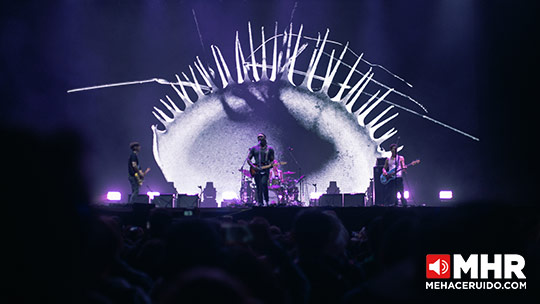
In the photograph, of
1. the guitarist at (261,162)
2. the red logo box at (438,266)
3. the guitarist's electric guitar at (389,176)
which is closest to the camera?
the red logo box at (438,266)

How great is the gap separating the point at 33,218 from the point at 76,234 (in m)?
0.16

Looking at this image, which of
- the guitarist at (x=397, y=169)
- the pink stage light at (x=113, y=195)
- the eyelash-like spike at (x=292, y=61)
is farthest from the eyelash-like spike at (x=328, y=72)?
the pink stage light at (x=113, y=195)

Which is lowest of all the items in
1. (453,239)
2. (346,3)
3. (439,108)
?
(453,239)

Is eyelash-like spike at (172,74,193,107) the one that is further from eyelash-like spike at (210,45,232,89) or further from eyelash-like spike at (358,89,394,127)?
eyelash-like spike at (358,89,394,127)

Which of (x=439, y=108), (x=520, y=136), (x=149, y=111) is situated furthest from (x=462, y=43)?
(x=149, y=111)

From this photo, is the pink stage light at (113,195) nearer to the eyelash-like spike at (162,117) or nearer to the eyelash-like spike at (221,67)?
the eyelash-like spike at (162,117)

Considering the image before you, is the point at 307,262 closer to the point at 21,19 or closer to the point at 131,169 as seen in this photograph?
the point at 131,169

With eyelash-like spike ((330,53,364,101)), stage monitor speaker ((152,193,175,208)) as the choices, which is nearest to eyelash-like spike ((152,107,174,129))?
stage monitor speaker ((152,193,175,208))

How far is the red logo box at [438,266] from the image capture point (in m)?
2.01

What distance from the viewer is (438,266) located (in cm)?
220

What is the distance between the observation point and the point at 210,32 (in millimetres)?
16531

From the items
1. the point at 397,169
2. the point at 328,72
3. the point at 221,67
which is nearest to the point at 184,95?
the point at 221,67

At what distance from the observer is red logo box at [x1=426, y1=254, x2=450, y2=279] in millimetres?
2014

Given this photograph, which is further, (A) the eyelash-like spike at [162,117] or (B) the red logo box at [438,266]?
(A) the eyelash-like spike at [162,117]
